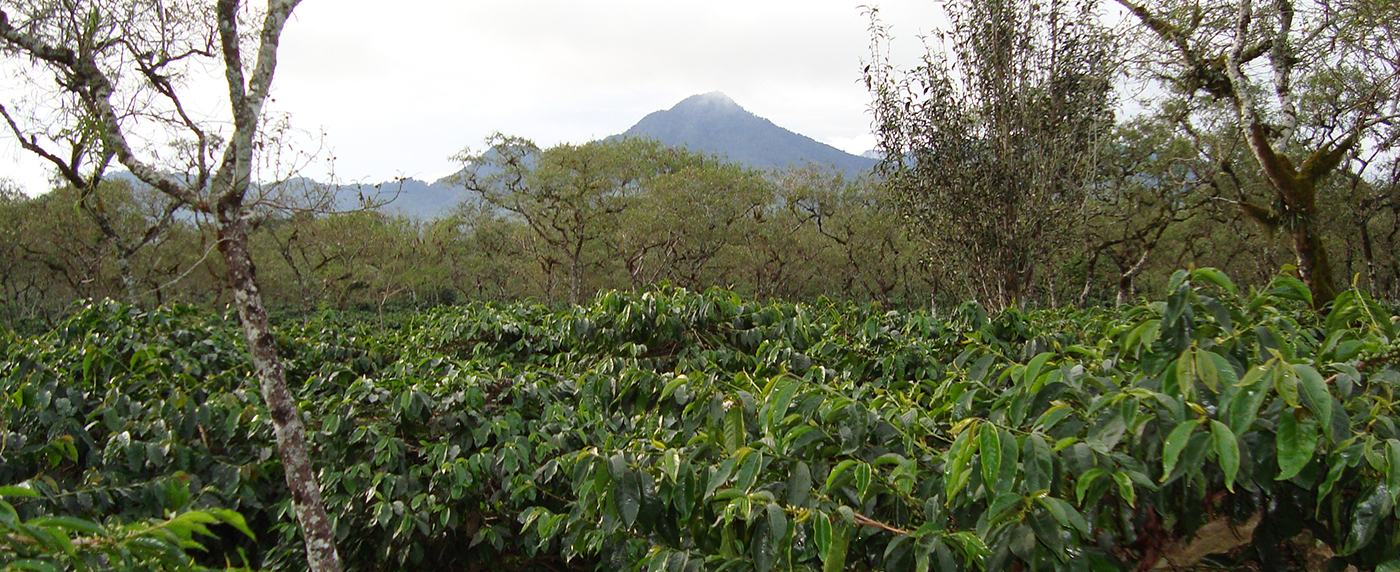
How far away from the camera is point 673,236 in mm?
20641

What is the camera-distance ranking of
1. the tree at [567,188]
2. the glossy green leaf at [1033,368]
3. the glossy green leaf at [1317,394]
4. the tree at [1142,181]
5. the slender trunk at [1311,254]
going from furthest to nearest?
the tree at [567,188] < the tree at [1142,181] < the slender trunk at [1311,254] < the glossy green leaf at [1033,368] < the glossy green leaf at [1317,394]

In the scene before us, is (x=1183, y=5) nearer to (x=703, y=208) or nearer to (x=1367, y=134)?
(x=1367, y=134)

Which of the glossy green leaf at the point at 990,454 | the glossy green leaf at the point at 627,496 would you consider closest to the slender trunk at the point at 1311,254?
the glossy green leaf at the point at 990,454

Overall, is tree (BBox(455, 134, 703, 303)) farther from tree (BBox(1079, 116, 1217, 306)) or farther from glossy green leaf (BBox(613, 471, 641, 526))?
glossy green leaf (BBox(613, 471, 641, 526))

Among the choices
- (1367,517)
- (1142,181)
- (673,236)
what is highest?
(1142,181)

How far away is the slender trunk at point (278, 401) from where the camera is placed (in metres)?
3.49

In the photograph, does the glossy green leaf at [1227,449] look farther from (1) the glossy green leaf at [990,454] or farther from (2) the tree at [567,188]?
(2) the tree at [567,188]

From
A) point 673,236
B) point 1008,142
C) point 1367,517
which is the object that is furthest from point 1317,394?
point 673,236

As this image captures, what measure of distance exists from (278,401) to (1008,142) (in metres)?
7.90

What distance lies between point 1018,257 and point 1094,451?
7.56 metres

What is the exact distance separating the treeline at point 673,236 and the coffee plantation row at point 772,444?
12374 millimetres

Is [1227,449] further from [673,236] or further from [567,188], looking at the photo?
[567,188]

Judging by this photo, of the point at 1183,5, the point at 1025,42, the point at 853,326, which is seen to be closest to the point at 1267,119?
the point at 1183,5

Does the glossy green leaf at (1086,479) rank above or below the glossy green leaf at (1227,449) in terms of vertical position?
below
